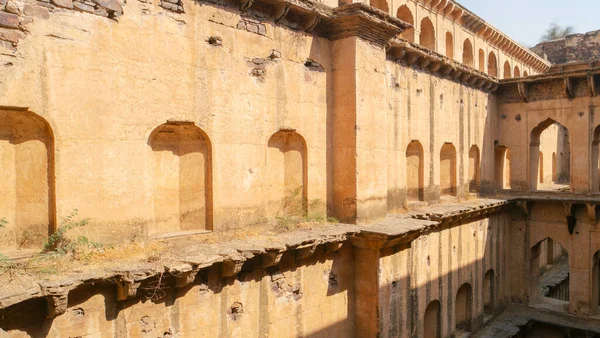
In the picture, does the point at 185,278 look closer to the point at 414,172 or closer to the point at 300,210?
the point at 300,210

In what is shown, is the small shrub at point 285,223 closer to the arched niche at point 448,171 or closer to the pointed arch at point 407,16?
the arched niche at point 448,171

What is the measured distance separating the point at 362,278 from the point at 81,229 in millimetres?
4662

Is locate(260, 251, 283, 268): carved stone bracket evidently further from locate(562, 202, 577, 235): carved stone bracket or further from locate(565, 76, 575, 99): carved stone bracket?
locate(565, 76, 575, 99): carved stone bracket

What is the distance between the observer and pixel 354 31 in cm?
725

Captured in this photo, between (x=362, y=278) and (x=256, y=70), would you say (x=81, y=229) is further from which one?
(x=362, y=278)

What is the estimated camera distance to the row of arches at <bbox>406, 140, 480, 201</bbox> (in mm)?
10344

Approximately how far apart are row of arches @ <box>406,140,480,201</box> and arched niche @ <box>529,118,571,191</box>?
6.94 ft

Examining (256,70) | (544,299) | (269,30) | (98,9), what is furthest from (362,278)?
(544,299)

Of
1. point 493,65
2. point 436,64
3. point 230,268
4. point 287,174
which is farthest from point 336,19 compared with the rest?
point 493,65

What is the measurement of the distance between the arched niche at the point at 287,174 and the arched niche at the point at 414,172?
12.6ft

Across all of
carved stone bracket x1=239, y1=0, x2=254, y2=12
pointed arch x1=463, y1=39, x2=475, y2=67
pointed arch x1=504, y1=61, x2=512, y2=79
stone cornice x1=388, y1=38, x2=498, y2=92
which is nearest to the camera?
carved stone bracket x1=239, y1=0, x2=254, y2=12

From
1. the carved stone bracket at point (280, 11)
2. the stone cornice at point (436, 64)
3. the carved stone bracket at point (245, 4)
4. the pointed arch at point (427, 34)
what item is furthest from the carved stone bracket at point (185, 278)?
the pointed arch at point (427, 34)

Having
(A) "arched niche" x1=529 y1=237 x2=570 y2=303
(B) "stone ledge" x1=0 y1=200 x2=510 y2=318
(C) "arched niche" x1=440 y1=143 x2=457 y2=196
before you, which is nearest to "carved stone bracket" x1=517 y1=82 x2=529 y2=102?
(C) "arched niche" x1=440 y1=143 x2=457 y2=196

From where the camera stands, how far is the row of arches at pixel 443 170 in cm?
1034
